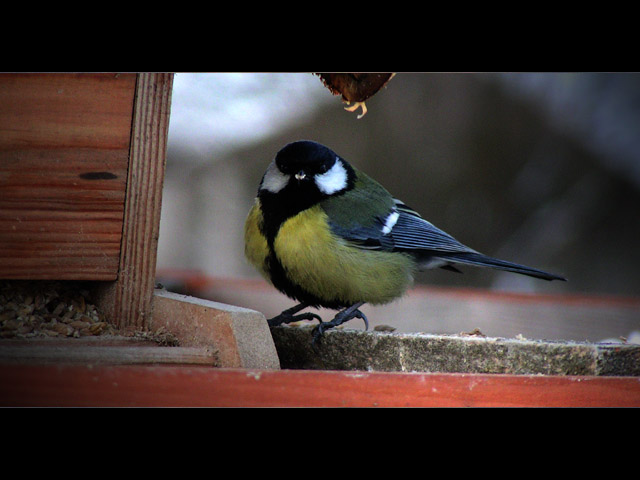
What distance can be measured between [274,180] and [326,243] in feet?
0.89

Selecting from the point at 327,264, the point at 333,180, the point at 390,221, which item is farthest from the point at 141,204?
the point at 390,221

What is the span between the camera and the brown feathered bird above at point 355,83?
155cm

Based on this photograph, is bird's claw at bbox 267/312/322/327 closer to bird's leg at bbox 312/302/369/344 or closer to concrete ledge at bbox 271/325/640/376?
bird's leg at bbox 312/302/369/344

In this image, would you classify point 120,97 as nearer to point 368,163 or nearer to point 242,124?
point 242,124

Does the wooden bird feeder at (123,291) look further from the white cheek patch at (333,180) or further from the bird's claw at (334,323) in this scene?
the white cheek patch at (333,180)

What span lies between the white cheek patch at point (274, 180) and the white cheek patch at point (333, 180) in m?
0.10

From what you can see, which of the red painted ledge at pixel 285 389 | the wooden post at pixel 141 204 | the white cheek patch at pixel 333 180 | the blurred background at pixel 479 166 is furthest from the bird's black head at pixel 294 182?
the blurred background at pixel 479 166

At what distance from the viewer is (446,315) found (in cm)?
211

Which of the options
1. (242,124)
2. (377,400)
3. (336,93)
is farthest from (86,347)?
(242,124)

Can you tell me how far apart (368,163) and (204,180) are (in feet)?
3.02

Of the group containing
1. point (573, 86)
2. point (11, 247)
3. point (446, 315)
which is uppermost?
point (573, 86)

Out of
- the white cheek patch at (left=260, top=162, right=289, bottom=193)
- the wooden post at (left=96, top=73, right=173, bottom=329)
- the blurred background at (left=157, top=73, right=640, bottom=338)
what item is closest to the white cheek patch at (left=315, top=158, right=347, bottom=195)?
the white cheek patch at (left=260, top=162, right=289, bottom=193)

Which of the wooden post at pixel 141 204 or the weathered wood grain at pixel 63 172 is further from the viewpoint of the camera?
the wooden post at pixel 141 204

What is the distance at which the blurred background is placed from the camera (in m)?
3.41
